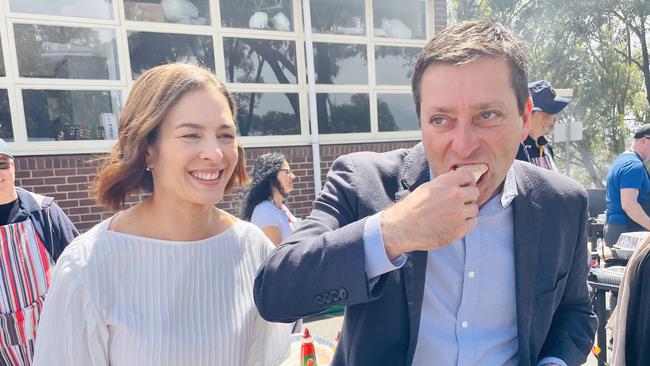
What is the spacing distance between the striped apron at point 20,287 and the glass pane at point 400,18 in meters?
6.19

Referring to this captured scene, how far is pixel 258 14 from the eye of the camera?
22.0ft

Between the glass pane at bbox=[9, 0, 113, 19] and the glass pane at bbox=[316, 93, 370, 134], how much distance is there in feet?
10.4

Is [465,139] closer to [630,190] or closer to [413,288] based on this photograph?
[413,288]

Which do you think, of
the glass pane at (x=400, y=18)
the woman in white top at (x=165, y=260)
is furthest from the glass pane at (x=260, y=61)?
the woman in white top at (x=165, y=260)

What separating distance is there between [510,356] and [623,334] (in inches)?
27.3

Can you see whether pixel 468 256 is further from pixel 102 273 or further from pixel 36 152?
pixel 36 152

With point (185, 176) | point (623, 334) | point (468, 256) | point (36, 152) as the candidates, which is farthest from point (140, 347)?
point (36, 152)

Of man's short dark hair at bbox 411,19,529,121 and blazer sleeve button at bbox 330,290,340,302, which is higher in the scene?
man's short dark hair at bbox 411,19,529,121

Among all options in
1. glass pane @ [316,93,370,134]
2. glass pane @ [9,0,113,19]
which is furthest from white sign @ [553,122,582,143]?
glass pane @ [9,0,113,19]

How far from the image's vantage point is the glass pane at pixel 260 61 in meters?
6.64

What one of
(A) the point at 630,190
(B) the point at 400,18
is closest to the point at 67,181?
(B) the point at 400,18

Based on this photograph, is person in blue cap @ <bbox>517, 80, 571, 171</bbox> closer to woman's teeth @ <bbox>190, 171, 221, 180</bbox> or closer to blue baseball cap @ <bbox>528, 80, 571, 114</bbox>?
blue baseball cap @ <bbox>528, 80, 571, 114</bbox>

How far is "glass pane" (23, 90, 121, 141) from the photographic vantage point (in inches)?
213

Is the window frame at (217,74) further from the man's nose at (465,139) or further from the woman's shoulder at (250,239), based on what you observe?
the man's nose at (465,139)
